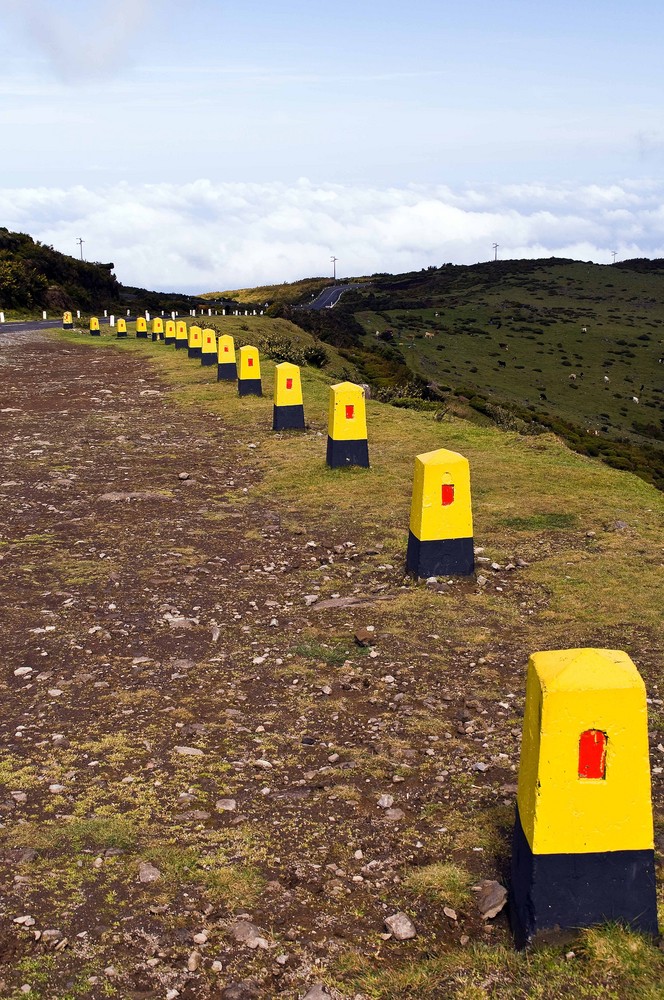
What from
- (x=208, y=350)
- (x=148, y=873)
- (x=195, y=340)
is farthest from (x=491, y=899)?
(x=195, y=340)

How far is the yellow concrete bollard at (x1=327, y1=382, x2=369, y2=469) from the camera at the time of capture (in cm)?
1055

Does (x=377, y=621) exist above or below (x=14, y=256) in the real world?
below

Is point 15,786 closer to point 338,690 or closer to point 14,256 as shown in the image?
point 338,690

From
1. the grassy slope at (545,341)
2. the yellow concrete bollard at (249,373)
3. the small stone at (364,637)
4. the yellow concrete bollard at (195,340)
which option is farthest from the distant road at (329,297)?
the small stone at (364,637)

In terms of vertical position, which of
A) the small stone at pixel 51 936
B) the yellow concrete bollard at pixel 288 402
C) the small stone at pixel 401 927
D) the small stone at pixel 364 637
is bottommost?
the small stone at pixel 51 936

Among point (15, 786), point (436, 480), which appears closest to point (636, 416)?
point (436, 480)

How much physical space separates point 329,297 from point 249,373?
101702mm

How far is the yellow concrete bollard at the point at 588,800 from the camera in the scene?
3.12 metres

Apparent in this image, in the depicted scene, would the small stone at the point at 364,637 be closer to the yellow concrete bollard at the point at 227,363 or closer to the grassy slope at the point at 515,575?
the grassy slope at the point at 515,575

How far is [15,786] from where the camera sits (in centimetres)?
437

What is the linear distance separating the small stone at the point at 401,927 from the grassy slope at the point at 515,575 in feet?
0.29

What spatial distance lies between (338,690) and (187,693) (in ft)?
2.96

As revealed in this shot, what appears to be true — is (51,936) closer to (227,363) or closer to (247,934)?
(247,934)

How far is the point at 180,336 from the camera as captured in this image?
2808 centimetres
